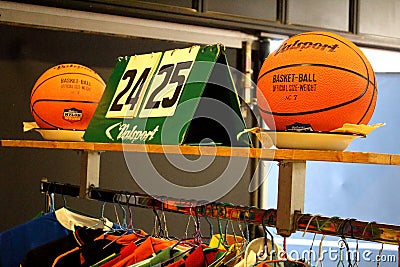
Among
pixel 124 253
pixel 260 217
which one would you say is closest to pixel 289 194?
pixel 260 217

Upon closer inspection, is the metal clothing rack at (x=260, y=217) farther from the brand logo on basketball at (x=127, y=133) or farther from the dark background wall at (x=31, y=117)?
the dark background wall at (x=31, y=117)

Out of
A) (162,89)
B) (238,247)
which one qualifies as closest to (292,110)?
(238,247)

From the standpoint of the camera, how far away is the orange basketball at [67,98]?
82.7 inches

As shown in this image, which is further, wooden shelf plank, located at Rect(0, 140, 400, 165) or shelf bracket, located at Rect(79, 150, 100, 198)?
shelf bracket, located at Rect(79, 150, 100, 198)

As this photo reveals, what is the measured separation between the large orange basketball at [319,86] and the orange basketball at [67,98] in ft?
3.09

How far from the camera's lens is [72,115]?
2.10 metres

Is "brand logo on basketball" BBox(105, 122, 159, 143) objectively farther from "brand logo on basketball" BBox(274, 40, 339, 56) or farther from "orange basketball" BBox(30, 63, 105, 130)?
"brand logo on basketball" BBox(274, 40, 339, 56)

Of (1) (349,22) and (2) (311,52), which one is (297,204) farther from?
(1) (349,22)

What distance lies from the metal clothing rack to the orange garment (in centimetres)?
10

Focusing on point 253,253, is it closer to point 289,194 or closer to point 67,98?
point 289,194

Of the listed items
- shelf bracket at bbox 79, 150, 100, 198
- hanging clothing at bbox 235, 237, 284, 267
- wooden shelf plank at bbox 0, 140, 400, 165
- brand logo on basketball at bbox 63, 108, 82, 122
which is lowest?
hanging clothing at bbox 235, 237, 284, 267

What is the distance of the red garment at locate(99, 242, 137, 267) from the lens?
5.52 feet

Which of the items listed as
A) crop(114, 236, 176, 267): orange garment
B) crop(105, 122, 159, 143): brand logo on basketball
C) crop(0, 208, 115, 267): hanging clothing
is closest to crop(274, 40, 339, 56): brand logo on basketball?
crop(105, 122, 159, 143): brand logo on basketball

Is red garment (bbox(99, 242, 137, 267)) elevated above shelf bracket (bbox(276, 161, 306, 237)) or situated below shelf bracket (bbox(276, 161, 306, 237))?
below
